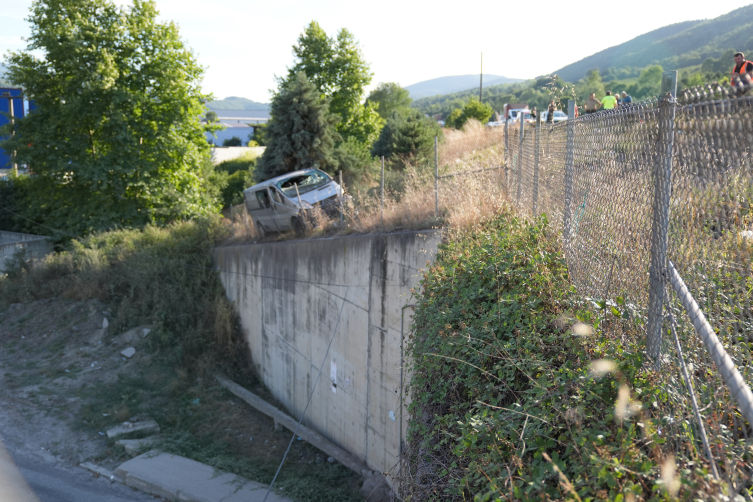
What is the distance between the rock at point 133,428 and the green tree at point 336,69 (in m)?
21.7

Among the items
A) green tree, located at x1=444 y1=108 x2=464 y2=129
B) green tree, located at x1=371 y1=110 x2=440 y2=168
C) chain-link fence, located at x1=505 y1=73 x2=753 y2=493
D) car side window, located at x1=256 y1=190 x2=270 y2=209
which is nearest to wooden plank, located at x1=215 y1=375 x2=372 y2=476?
car side window, located at x1=256 y1=190 x2=270 y2=209

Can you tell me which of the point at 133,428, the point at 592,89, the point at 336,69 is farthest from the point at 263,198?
the point at 592,89

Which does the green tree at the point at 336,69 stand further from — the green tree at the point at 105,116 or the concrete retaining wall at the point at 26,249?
the concrete retaining wall at the point at 26,249

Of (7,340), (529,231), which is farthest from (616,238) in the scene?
(7,340)

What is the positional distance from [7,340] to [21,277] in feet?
14.3

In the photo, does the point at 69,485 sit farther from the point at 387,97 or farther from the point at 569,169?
the point at 387,97

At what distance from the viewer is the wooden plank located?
10156 mm

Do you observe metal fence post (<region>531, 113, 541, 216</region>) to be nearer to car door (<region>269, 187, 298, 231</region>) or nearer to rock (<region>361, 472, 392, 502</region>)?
rock (<region>361, 472, 392, 502</region>)

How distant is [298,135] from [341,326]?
1275 centimetres

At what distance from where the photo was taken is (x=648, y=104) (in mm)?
2641

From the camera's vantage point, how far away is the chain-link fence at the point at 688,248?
196 centimetres

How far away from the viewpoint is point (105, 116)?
71.9ft

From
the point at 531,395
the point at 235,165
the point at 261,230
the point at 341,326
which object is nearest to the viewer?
the point at 531,395

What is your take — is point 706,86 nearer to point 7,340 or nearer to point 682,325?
point 682,325
